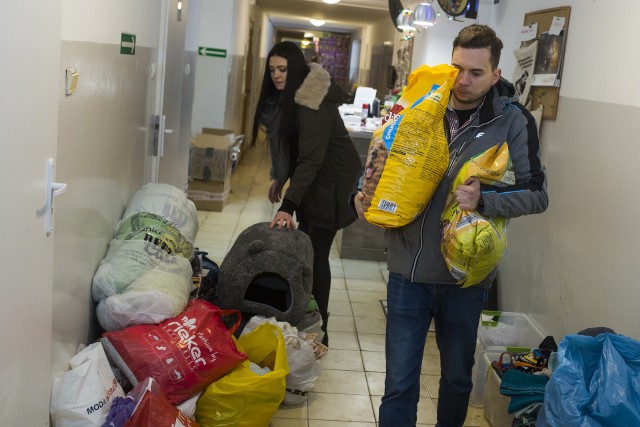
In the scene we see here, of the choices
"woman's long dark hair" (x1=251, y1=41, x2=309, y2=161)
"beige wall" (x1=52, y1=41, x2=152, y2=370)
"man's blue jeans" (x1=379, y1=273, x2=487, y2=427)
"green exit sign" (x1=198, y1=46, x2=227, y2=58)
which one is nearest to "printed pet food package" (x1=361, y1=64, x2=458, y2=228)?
"man's blue jeans" (x1=379, y1=273, x2=487, y2=427)

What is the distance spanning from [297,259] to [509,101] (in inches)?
49.6

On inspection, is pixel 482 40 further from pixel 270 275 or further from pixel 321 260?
pixel 321 260

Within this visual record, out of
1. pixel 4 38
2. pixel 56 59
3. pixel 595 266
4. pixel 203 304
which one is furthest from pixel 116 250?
pixel 595 266

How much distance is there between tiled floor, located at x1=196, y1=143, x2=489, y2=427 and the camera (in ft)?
9.70

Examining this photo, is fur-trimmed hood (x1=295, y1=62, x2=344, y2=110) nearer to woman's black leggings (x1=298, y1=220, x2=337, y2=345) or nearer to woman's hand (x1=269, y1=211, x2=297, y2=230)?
woman's hand (x1=269, y1=211, x2=297, y2=230)

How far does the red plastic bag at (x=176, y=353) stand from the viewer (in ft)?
7.86

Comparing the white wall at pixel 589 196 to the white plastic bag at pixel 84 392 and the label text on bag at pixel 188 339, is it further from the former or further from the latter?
the white plastic bag at pixel 84 392

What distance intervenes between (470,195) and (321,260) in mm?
1526

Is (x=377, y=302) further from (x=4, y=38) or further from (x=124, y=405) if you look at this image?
(x=4, y=38)

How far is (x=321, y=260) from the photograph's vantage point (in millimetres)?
3430

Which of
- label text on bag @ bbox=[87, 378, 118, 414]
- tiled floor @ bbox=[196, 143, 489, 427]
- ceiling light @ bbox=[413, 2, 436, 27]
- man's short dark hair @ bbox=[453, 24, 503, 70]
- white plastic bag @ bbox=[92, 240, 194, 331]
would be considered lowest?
tiled floor @ bbox=[196, 143, 489, 427]

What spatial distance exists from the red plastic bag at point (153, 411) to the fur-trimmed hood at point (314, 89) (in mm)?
1416

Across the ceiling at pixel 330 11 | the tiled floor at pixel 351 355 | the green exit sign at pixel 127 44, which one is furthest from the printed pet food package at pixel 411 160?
the ceiling at pixel 330 11

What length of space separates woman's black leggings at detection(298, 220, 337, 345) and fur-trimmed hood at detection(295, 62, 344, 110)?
608 millimetres
